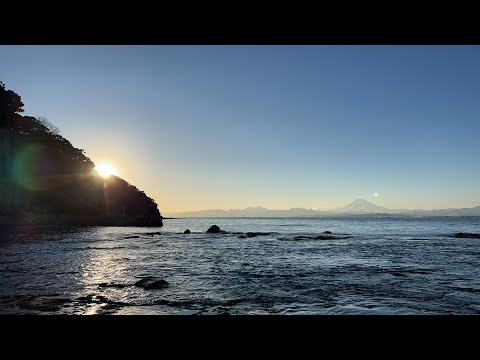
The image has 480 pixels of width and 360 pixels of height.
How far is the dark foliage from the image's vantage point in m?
62.2

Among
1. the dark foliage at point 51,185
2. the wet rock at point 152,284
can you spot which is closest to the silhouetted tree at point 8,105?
the dark foliage at point 51,185

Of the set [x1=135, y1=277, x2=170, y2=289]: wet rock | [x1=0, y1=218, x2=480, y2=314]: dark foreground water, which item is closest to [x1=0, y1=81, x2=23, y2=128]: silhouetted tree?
[x1=0, y1=218, x2=480, y2=314]: dark foreground water

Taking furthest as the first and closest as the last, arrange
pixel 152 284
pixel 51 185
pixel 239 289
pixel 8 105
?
pixel 51 185 < pixel 8 105 < pixel 239 289 < pixel 152 284

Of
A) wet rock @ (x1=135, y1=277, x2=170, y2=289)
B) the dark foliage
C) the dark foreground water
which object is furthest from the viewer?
the dark foliage

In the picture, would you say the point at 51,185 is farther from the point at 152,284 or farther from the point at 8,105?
the point at 152,284

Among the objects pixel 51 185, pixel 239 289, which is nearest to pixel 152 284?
pixel 239 289

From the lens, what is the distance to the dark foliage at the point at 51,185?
204 feet

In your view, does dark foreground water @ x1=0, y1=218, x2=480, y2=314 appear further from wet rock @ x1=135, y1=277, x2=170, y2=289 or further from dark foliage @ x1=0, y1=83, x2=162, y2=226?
dark foliage @ x1=0, y1=83, x2=162, y2=226

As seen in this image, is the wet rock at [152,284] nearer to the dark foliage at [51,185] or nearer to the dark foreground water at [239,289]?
the dark foreground water at [239,289]

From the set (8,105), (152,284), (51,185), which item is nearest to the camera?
(152,284)

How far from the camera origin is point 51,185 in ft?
235
